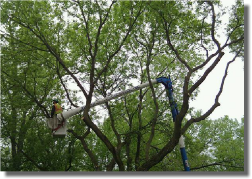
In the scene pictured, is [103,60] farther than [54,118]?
Yes

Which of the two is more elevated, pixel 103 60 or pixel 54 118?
pixel 103 60

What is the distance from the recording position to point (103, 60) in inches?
503

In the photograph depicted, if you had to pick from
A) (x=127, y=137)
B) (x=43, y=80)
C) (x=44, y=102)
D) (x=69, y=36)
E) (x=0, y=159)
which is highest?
(x=69, y=36)

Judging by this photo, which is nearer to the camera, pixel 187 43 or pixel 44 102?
pixel 187 43

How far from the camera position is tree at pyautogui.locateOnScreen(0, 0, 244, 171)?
31.4 ft

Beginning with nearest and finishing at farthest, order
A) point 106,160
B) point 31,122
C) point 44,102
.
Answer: point 31,122 < point 44,102 < point 106,160

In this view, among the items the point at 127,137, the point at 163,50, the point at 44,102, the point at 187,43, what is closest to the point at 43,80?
the point at 44,102

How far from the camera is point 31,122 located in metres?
13.2

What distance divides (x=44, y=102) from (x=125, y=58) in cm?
494

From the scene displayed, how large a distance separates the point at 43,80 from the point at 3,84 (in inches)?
82.5

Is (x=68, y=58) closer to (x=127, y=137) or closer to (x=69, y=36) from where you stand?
(x=69, y=36)

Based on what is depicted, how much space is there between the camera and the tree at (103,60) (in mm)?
9586
